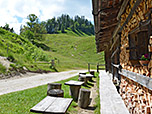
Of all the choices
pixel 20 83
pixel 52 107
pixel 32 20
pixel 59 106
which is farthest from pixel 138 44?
pixel 32 20

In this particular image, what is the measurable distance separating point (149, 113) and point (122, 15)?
3371 millimetres

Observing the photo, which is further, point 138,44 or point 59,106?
point 138,44

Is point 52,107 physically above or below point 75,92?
above

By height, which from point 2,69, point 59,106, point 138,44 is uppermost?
point 138,44

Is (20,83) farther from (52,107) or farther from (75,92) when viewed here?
(52,107)

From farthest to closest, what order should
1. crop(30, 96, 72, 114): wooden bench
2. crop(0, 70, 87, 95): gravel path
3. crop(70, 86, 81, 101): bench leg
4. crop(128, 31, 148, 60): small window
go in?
crop(0, 70, 87, 95): gravel path, crop(70, 86, 81, 101): bench leg, crop(128, 31, 148, 60): small window, crop(30, 96, 72, 114): wooden bench

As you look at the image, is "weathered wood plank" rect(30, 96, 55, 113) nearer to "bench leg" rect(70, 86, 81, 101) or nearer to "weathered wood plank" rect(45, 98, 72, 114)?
"weathered wood plank" rect(45, 98, 72, 114)

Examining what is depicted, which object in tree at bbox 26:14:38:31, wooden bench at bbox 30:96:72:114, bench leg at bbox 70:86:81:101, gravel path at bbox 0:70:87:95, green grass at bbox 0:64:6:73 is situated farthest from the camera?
tree at bbox 26:14:38:31

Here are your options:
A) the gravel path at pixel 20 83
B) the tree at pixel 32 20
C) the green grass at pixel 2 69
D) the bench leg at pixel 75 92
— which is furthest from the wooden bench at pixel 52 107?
the tree at pixel 32 20

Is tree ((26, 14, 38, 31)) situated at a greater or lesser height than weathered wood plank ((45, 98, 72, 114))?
greater

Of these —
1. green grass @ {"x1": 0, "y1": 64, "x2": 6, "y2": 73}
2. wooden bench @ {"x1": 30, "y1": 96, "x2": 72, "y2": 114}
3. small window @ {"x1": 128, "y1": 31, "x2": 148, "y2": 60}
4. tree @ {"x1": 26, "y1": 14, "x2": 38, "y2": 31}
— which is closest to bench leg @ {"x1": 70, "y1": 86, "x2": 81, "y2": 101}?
wooden bench @ {"x1": 30, "y1": 96, "x2": 72, "y2": 114}

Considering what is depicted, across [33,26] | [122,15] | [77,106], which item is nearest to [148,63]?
[122,15]

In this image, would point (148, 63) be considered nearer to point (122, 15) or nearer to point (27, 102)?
point (122, 15)

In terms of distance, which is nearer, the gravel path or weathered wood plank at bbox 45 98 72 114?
weathered wood plank at bbox 45 98 72 114
